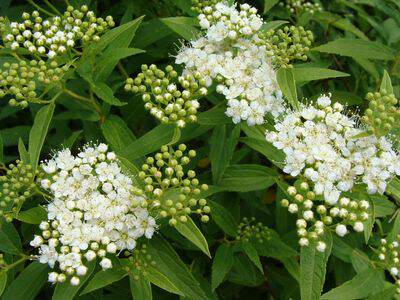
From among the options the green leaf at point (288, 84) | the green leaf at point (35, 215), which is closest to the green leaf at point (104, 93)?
the green leaf at point (35, 215)

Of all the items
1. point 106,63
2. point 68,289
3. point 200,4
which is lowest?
point 68,289

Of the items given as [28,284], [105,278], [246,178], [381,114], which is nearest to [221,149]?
[246,178]

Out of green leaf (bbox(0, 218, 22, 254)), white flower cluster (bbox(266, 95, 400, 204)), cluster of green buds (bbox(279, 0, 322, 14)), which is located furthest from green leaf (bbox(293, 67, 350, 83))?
green leaf (bbox(0, 218, 22, 254))

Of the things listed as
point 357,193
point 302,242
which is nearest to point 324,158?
point 357,193

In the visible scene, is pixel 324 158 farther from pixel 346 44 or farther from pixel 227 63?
pixel 346 44

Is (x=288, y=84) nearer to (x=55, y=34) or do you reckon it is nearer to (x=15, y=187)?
(x=55, y=34)

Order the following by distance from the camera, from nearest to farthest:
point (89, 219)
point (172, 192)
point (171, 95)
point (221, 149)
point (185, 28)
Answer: point (89, 219) < point (172, 192) < point (171, 95) < point (221, 149) < point (185, 28)

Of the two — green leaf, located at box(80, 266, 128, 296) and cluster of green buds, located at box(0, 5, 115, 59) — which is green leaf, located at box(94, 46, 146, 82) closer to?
cluster of green buds, located at box(0, 5, 115, 59)
